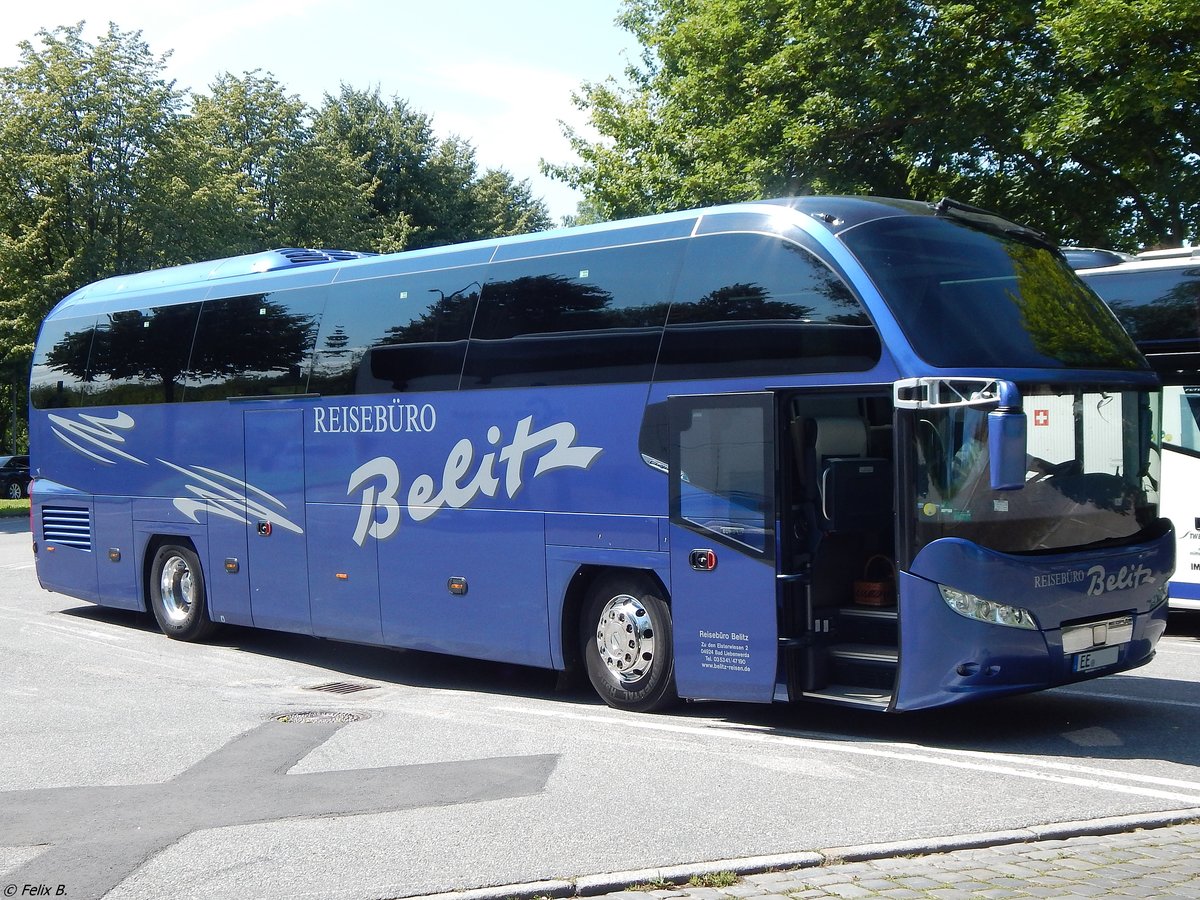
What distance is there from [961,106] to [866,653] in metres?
13.8

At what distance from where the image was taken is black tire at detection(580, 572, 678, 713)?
9.46 meters

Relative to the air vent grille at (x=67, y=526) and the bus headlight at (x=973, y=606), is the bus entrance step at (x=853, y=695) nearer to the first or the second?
the bus headlight at (x=973, y=606)

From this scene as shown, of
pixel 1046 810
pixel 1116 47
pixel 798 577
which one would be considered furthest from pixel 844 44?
pixel 1046 810

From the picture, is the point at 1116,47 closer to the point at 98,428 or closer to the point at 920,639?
the point at 920,639

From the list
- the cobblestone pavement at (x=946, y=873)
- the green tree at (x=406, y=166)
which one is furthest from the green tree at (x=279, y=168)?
the cobblestone pavement at (x=946, y=873)

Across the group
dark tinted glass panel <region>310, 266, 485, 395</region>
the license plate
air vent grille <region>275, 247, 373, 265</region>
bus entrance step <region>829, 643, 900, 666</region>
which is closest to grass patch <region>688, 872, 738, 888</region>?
bus entrance step <region>829, 643, 900, 666</region>

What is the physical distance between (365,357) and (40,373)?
6.64m

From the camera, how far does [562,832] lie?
635 cm

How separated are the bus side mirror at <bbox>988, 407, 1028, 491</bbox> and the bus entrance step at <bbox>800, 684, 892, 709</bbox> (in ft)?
5.15

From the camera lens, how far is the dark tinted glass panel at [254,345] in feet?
41.3

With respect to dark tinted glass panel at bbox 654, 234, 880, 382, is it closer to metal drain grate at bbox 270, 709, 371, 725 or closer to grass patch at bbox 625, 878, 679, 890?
metal drain grate at bbox 270, 709, 371, 725

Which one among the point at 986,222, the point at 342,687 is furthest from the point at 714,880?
the point at 342,687

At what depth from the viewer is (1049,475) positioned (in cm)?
829

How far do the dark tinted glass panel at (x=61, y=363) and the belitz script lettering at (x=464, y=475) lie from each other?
5.47m
